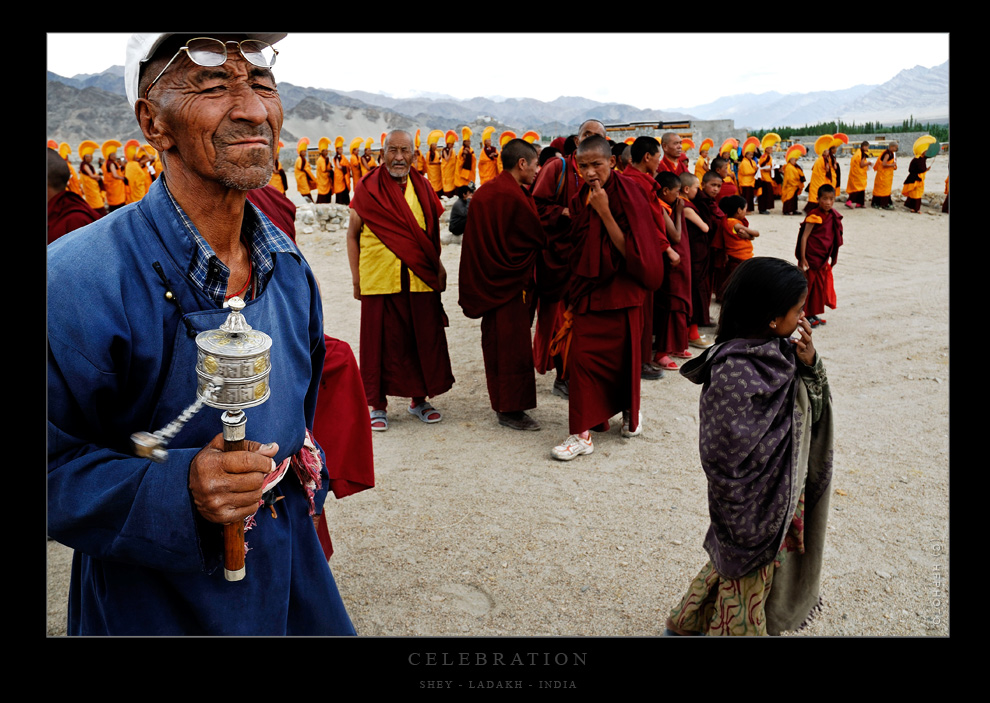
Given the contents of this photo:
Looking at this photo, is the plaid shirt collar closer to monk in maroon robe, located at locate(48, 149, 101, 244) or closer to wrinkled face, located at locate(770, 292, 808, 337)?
wrinkled face, located at locate(770, 292, 808, 337)

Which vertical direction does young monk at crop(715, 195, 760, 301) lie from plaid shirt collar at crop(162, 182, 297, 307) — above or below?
above

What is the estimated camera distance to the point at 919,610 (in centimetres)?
254

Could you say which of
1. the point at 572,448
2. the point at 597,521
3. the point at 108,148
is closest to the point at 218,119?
the point at 597,521

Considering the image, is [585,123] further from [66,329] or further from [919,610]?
[66,329]

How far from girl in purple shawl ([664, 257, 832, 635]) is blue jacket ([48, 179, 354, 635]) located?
122cm

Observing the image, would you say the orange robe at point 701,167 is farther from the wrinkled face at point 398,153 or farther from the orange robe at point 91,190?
the orange robe at point 91,190

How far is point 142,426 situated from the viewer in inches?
43.5

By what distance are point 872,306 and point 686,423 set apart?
3.93m

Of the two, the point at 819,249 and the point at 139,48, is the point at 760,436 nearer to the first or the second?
the point at 139,48

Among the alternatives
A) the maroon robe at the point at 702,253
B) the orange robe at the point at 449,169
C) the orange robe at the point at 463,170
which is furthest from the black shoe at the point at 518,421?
the orange robe at the point at 449,169

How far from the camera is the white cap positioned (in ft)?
3.45

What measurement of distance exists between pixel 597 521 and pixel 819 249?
15.0 ft

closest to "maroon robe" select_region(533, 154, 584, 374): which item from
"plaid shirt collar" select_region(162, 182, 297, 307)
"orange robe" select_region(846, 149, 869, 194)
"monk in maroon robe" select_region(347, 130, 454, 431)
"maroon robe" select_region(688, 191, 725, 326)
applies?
"monk in maroon robe" select_region(347, 130, 454, 431)

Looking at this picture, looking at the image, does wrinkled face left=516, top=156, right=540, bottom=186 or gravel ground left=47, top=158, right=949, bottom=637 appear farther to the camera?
wrinkled face left=516, top=156, right=540, bottom=186
